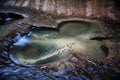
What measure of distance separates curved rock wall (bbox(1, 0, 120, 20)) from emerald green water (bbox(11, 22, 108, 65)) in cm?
86

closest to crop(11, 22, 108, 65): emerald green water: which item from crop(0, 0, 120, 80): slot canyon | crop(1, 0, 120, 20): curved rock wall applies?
crop(0, 0, 120, 80): slot canyon

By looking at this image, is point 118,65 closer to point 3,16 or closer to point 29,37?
point 29,37

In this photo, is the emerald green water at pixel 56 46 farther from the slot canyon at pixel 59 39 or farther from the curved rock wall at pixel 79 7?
the curved rock wall at pixel 79 7

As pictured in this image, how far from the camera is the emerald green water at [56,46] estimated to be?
4844 mm

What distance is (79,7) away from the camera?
7055 millimetres

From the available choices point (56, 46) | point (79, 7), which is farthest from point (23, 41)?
point (79, 7)

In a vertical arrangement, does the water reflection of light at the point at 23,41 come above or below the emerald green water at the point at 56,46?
above

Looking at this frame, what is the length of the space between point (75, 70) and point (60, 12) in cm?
322

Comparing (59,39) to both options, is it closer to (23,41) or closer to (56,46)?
(56,46)

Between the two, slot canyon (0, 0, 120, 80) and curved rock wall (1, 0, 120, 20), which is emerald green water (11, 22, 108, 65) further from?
curved rock wall (1, 0, 120, 20)

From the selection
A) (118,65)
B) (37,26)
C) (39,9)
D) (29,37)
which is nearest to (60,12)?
(39,9)

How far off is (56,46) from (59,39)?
38 centimetres

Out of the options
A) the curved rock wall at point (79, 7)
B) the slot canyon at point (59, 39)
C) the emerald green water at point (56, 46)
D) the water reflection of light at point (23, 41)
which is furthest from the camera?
the curved rock wall at point (79, 7)

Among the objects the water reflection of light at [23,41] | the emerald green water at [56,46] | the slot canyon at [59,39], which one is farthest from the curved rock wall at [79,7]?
the water reflection of light at [23,41]
